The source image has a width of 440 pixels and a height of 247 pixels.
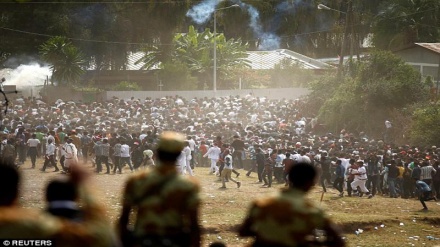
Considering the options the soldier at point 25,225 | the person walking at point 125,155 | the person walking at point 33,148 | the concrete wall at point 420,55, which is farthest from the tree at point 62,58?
the soldier at point 25,225

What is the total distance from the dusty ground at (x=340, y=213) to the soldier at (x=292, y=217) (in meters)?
7.82

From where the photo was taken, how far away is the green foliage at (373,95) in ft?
113

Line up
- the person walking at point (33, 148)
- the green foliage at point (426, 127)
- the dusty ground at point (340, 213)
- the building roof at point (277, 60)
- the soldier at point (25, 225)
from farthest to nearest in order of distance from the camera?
the building roof at point (277, 60)
the green foliage at point (426, 127)
the person walking at point (33, 148)
the dusty ground at point (340, 213)
the soldier at point (25, 225)

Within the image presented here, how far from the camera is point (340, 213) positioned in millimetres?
19094

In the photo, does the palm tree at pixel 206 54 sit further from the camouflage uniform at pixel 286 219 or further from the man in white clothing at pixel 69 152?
the camouflage uniform at pixel 286 219

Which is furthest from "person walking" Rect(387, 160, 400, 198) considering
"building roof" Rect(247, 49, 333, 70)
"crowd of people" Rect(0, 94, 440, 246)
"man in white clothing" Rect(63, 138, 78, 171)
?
"building roof" Rect(247, 49, 333, 70)

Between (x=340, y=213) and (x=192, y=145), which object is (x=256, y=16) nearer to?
(x=192, y=145)

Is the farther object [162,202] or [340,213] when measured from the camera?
[340,213]

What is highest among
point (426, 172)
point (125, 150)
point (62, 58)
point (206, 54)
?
point (206, 54)

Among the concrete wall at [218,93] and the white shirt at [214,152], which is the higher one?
the concrete wall at [218,93]

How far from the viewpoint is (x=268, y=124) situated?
3466 centimetres

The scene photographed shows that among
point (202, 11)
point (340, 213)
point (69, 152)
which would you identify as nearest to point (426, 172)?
point (340, 213)

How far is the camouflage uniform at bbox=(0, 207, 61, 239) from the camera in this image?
15.3 feet

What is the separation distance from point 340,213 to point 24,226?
15055mm
